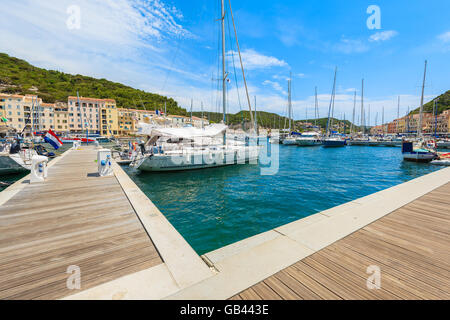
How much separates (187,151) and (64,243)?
12.5m

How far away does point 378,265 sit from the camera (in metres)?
2.73

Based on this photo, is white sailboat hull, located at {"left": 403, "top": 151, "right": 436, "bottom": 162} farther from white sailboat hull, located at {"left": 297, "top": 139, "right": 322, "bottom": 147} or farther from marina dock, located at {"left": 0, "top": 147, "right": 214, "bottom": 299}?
marina dock, located at {"left": 0, "top": 147, "right": 214, "bottom": 299}

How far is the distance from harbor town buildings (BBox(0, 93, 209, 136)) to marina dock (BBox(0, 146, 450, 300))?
187 feet

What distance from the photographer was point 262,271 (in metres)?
2.60

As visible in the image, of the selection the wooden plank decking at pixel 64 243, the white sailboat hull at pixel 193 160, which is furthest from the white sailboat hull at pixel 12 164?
the wooden plank decking at pixel 64 243

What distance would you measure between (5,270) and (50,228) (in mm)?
1387

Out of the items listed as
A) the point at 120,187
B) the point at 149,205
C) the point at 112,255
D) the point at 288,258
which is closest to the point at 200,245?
the point at 149,205

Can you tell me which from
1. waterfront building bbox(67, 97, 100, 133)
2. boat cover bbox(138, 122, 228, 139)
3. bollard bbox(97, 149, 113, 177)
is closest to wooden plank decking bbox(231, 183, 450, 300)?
bollard bbox(97, 149, 113, 177)

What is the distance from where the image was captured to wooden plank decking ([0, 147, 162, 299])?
2.45 m

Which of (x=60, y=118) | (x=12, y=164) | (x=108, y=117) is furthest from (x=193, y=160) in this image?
(x=60, y=118)

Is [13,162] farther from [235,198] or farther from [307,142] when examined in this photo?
[307,142]

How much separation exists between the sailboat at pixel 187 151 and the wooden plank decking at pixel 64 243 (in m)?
8.36

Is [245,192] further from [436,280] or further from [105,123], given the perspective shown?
[105,123]
